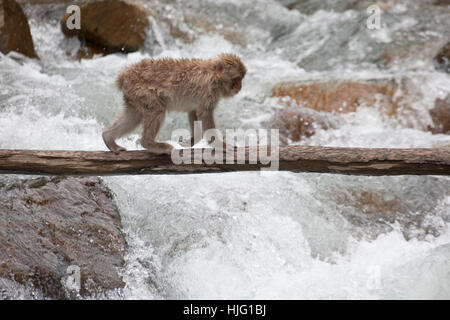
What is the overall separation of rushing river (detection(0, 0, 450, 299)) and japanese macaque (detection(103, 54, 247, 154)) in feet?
4.02

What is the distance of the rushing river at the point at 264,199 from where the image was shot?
16.5 ft

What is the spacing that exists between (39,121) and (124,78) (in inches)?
102

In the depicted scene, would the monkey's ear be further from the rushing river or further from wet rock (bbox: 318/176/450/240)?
wet rock (bbox: 318/176/450/240)

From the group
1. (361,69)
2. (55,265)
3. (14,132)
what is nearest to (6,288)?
(55,265)

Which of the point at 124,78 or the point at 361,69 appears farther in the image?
the point at 361,69

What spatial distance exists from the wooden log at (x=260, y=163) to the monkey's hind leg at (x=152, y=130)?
4.9 inches

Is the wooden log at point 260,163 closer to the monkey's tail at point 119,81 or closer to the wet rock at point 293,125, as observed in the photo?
the monkey's tail at point 119,81

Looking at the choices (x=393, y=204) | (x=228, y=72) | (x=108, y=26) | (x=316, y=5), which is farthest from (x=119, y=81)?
(x=316, y=5)

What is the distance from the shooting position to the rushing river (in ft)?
16.5

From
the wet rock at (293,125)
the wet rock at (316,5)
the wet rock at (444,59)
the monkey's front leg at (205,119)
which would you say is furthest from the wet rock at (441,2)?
the monkey's front leg at (205,119)

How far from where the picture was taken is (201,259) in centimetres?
521

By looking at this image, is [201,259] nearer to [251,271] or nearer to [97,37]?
[251,271]

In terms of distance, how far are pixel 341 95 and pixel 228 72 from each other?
4391 mm

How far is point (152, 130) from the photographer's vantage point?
4.54 metres
